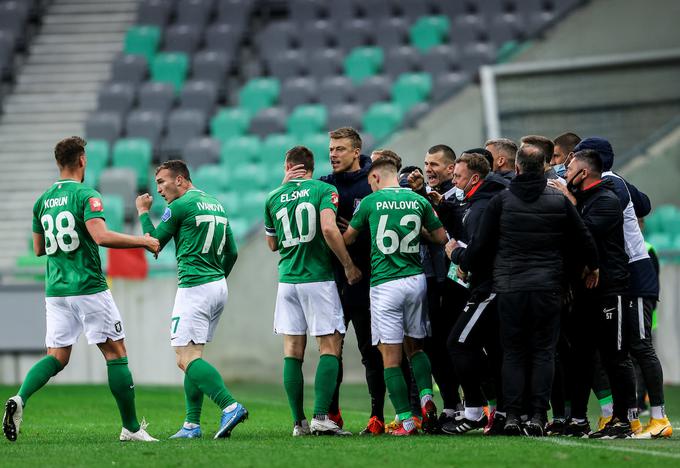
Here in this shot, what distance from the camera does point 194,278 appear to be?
8.59 m

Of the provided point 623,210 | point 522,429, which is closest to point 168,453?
point 522,429

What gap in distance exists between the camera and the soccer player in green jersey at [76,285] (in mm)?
8219

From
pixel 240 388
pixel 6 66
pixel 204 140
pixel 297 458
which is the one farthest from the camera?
pixel 6 66

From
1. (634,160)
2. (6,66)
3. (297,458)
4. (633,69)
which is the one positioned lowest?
(297,458)

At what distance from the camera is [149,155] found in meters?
19.8

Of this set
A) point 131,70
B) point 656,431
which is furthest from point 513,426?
point 131,70

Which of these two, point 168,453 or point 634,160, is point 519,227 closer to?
point 168,453

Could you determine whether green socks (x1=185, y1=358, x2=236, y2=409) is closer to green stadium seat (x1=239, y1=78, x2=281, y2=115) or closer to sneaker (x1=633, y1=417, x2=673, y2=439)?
sneaker (x1=633, y1=417, x2=673, y2=439)

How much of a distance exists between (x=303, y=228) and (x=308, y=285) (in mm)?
408

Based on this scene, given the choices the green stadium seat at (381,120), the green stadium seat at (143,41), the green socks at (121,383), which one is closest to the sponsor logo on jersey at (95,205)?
the green socks at (121,383)

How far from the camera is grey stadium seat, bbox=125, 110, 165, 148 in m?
20.3

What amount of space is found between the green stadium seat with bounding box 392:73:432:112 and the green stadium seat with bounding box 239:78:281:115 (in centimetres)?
217

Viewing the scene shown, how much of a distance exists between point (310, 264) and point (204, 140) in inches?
446

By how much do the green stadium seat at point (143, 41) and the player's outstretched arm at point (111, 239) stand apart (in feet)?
48.4
